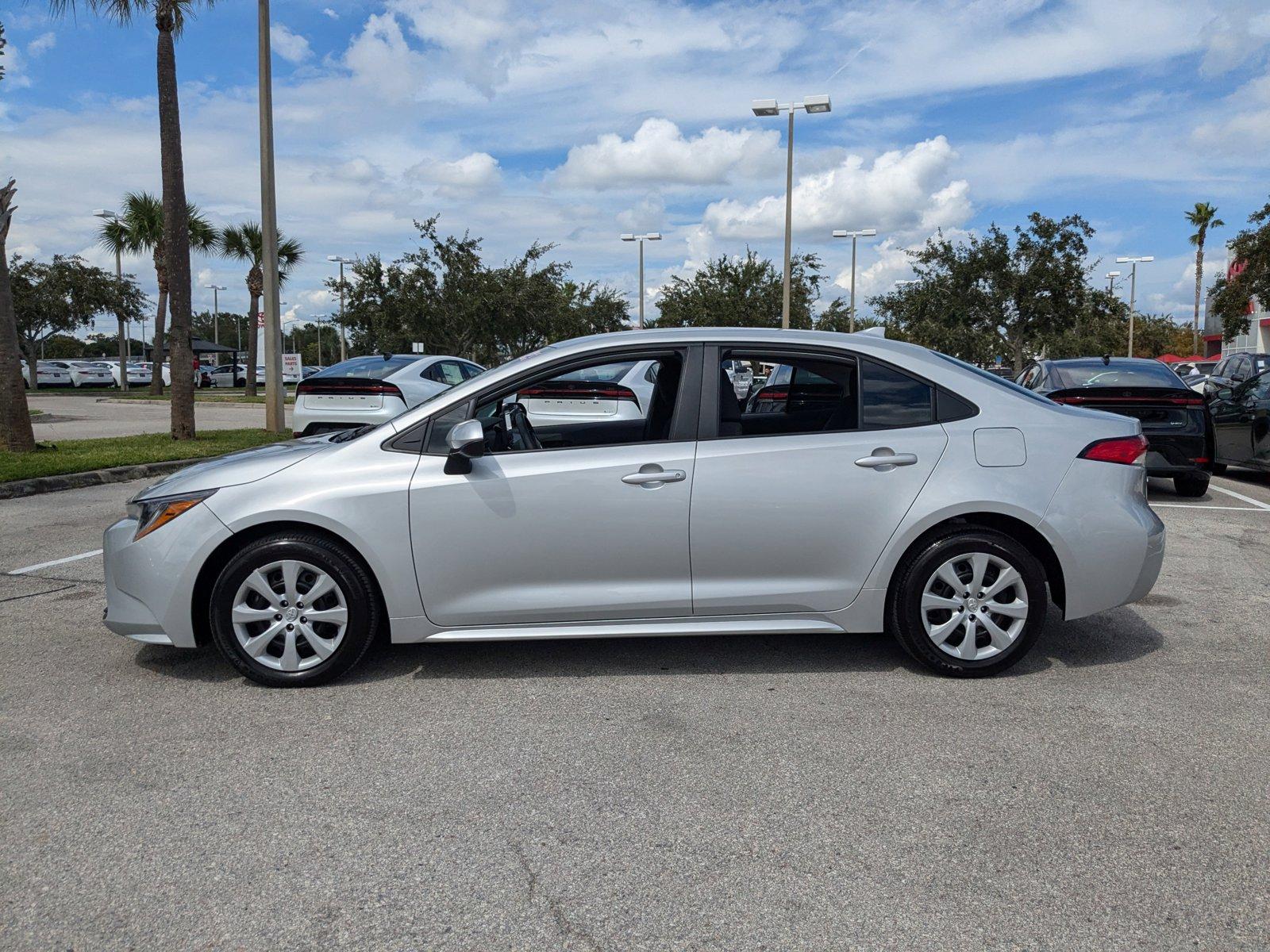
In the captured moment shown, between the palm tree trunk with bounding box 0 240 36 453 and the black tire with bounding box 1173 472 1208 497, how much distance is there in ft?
43.7

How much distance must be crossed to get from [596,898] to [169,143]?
15.1 metres

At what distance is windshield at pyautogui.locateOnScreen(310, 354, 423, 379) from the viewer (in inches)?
471

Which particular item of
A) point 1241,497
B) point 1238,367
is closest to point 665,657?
point 1241,497

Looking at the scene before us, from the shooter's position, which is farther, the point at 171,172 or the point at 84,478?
the point at 171,172

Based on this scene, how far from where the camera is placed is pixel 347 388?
1177 centimetres

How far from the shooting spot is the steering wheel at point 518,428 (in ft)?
15.2

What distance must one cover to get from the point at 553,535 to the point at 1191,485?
337 inches

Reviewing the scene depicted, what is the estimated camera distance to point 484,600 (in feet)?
14.6

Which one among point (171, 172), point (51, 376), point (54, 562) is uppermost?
point (171, 172)

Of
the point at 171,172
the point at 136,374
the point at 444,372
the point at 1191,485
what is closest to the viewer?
the point at 1191,485

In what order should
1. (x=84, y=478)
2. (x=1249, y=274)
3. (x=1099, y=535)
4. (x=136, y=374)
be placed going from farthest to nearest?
1. (x=136, y=374)
2. (x=1249, y=274)
3. (x=84, y=478)
4. (x=1099, y=535)

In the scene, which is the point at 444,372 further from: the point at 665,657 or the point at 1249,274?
the point at 1249,274

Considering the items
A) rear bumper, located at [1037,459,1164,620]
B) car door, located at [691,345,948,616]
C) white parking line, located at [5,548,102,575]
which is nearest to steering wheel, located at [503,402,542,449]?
car door, located at [691,345,948,616]

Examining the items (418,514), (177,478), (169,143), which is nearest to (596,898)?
(418,514)
